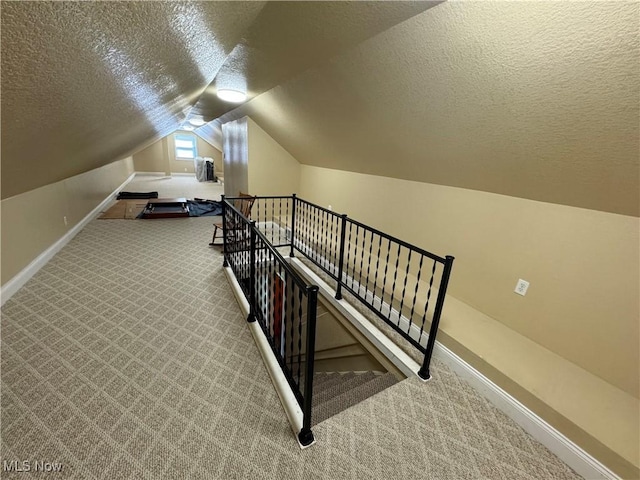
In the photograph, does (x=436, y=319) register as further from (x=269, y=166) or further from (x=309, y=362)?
(x=269, y=166)

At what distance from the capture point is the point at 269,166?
208 inches

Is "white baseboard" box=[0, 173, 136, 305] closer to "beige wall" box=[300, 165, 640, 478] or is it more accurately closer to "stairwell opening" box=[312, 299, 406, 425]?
"stairwell opening" box=[312, 299, 406, 425]

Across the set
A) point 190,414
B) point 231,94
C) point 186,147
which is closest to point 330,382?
point 190,414

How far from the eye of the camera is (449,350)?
212 centimetres

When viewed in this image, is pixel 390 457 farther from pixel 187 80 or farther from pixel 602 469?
pixel 187 80

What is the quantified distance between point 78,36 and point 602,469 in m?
2.96

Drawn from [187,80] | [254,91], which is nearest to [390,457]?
[187,80]

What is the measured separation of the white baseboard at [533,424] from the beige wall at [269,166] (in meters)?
4.26

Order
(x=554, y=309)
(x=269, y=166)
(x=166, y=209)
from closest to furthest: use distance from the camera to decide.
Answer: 1. (x=554, y=309)
2. (x=269, y=166)
3. (x=166, y=209)

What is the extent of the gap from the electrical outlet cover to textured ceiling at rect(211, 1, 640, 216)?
68cm

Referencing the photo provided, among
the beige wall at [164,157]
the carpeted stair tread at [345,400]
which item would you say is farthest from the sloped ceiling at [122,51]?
the beige wall at [164,157]

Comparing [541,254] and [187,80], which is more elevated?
[187,80]

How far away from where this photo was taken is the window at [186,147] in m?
12.1

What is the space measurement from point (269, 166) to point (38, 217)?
10.9 feet
